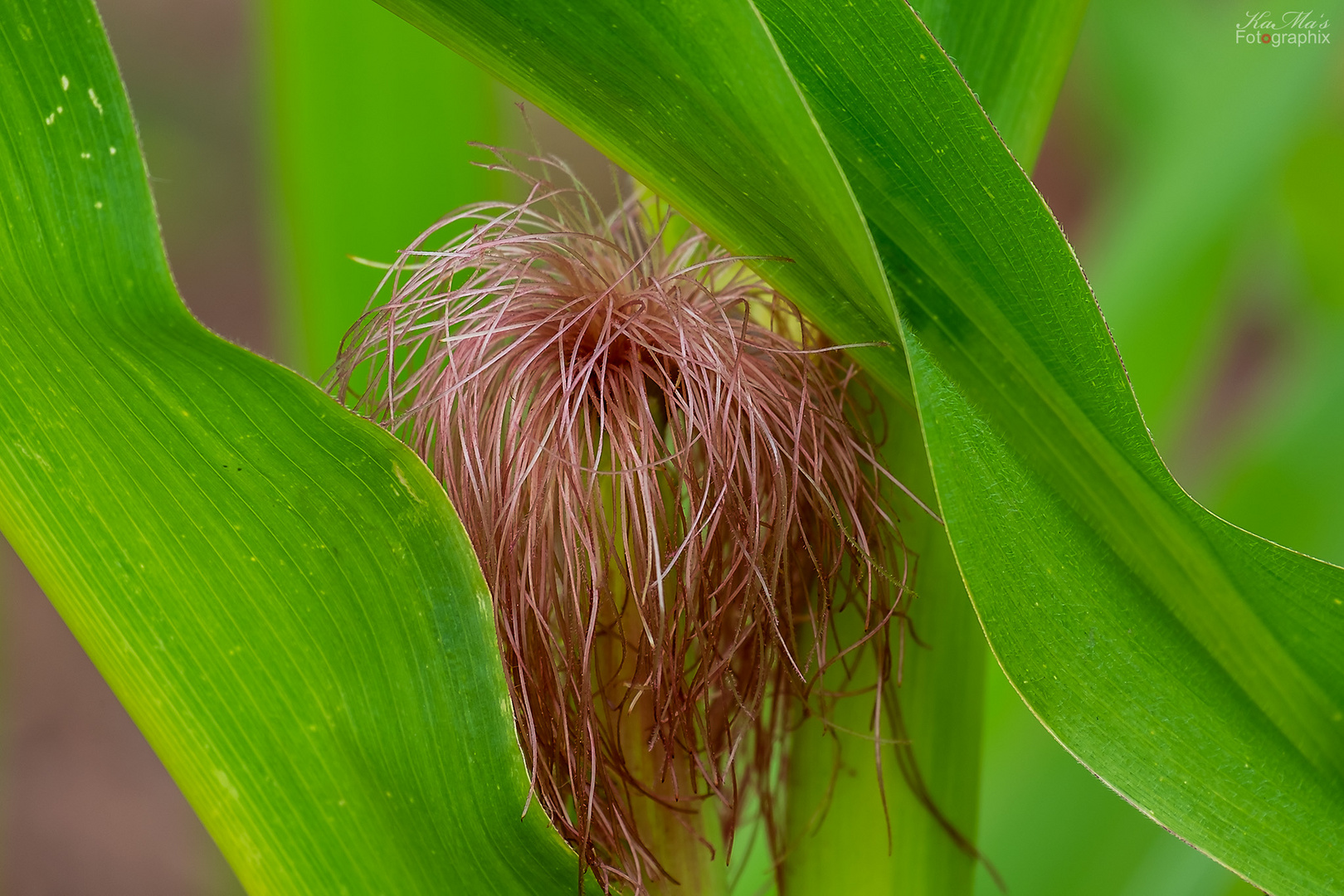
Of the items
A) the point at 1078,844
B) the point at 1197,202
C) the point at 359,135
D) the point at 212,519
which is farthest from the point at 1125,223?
the point at 212,519

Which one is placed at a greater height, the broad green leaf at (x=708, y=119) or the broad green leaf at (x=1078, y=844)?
the broad green leaf at (x=708, y=119)

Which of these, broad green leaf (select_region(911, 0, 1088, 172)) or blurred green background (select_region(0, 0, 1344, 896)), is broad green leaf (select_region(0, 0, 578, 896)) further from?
broad green leaf (select_region(911, 0, 1088, 172))

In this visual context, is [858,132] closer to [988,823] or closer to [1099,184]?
[988,823]

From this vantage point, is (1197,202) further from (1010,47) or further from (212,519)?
(212,519)

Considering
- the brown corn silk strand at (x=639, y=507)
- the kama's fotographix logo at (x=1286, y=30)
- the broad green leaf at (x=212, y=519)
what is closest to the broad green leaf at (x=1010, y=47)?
the brown corn silk strand at (x=639, y=507)

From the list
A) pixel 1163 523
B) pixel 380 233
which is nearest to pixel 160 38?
pixel 380 233

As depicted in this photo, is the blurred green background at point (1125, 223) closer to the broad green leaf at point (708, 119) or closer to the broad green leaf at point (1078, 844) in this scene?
the broad green leaf at point (1078, 844)

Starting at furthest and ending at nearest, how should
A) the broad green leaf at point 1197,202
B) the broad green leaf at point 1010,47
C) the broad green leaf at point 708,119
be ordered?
the broad green leaf at point 1197,202 → the broad green leaf at point 1010,47 → the broad green leaf at point 708,119
